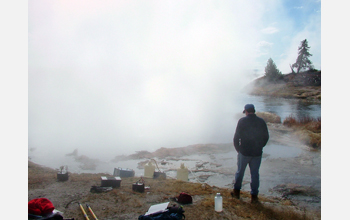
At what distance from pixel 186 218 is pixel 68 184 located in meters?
2.84

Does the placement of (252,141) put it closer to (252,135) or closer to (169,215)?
(252,135)

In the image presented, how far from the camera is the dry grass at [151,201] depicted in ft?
10.9

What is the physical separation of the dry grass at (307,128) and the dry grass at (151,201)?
5969 millimetres

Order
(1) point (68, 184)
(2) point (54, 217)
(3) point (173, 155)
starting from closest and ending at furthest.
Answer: (2) point (54, 217)
(1) point (68, 184)
(3) point (173, 155)

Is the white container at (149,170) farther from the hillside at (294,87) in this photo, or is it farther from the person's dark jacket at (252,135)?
the hillside at (294,87)

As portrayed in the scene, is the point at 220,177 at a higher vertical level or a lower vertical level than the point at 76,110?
lower

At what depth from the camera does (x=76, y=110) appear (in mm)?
12359

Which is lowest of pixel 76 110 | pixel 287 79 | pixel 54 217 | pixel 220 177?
pixel 220 177

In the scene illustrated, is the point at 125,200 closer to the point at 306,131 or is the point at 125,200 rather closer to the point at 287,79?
the point at 306,131

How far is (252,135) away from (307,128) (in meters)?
8.46

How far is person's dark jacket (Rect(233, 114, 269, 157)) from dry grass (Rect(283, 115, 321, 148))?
244 inches

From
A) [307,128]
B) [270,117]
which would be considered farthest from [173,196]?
[270,117]

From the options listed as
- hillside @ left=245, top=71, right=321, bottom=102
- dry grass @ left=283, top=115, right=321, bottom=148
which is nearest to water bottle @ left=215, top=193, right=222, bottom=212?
dry grass @ left=283, top=115, right=321, bottom=148

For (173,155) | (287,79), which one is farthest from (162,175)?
(287,79)
